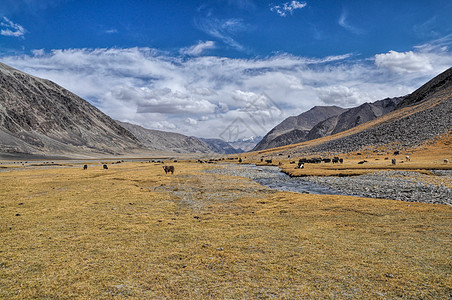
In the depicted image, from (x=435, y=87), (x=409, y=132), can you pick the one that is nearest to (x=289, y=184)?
(x=409, y=132)

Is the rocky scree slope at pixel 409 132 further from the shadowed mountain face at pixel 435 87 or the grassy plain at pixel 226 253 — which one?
the grassy plain at pixel 226 253

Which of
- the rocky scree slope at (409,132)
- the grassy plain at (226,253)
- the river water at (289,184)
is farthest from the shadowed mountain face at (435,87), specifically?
the grassy plain at (226,253)

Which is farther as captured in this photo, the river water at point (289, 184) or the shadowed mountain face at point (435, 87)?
the shadowed mountain face at point (435, 87)

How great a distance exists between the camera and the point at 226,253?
1047 centimetres

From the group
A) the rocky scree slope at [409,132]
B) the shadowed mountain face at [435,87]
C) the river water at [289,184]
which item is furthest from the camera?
the shadowed mountain face at [435,87]

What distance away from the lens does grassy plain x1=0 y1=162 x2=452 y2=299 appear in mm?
7738

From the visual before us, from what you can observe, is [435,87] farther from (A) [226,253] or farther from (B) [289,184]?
(A) [226,253]

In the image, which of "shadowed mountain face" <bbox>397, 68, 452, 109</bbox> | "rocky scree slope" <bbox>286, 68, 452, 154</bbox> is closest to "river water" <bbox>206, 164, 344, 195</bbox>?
"rocky scree slope" <bbox>286, 68, 452, 154</bbox>

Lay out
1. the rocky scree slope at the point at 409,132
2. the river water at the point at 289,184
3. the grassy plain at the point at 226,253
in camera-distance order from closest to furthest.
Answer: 1. the grassy plain at the point at 226,253
2. the river water at the point at 289,184
3. the rocky scree slope at the point at 409,132

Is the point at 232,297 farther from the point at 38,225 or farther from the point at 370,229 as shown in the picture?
the point at 38,225

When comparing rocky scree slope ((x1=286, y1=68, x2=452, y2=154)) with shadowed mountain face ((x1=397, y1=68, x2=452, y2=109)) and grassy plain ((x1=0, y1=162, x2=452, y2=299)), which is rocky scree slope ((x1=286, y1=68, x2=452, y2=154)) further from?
grassy plain ((x1=0, y1=162, x2=452, y2=299))

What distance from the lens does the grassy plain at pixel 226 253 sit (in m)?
7.74

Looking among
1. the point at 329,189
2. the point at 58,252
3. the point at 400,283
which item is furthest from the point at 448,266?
the point at 329,189

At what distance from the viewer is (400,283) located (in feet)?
25.8
